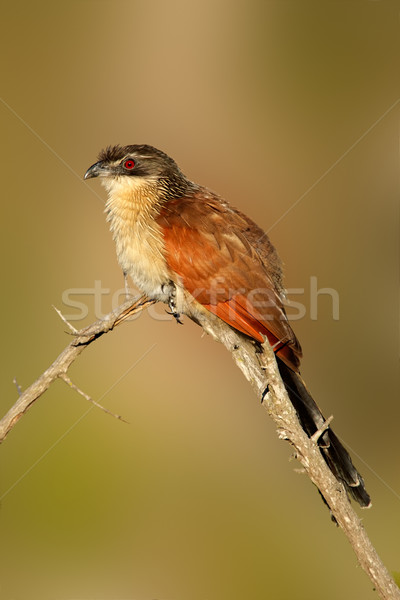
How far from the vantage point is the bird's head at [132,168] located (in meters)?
2.92

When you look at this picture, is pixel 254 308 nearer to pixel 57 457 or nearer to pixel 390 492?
pixel 57 457

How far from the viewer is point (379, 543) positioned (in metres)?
4.64

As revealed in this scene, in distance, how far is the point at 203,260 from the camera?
2.49 metres

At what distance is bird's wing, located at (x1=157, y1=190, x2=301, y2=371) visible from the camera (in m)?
2.43

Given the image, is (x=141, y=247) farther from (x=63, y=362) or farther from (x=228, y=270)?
(x=63, y=362)

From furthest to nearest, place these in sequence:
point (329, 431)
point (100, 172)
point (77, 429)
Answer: point (77, 429) → point (100, 172) → point (329, 431)

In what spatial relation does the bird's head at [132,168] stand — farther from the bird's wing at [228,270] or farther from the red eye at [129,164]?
the bird's wing at [228,270]

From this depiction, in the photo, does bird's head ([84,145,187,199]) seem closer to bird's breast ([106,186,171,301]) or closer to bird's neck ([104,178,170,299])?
bird's neck ([104,178,170,299])

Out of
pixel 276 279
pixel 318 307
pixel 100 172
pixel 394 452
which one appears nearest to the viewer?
pixel 276 279

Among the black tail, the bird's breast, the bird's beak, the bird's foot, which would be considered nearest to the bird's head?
the bird's beak

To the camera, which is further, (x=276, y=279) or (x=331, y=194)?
(x=331, y=194)

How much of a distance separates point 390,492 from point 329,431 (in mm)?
3291

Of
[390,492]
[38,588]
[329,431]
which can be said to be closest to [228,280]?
[329,431]

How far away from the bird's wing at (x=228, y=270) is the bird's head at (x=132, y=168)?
28 cm
